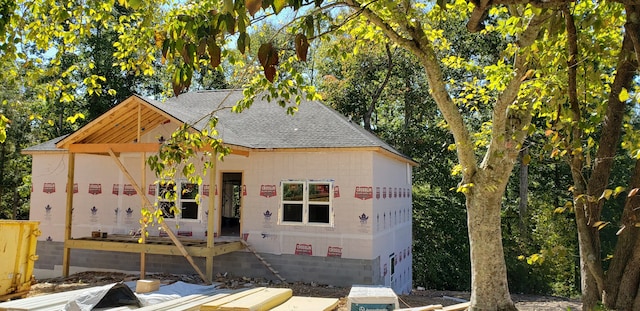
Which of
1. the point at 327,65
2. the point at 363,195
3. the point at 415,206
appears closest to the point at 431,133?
the point at 415,206

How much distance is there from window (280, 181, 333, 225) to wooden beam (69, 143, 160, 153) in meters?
3.74

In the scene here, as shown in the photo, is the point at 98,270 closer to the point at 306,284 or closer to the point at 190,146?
the point at 306,284

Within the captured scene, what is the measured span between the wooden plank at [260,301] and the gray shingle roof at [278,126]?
4.98m

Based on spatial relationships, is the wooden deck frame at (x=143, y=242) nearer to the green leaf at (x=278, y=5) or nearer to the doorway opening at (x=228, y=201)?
the doorway opening at (x=228, y=201)

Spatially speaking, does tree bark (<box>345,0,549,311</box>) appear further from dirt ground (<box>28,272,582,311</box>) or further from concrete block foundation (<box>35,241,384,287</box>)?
concrete block foundation (<box>35,241,384,287</box>)

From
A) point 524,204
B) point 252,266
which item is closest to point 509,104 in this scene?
point 252,266

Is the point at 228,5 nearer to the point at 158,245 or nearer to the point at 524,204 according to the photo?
the point at 158,245

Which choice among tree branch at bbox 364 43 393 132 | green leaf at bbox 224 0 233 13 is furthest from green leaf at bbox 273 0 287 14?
tree branch at bbox 364 43 393 132

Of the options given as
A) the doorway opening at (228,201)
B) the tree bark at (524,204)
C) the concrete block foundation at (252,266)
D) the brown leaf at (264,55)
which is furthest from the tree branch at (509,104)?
the tree bark at (524,204)

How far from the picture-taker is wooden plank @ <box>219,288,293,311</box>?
7094mm

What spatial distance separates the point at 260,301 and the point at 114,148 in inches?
288

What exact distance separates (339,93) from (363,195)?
15291mm

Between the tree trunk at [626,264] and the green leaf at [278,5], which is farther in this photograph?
the tree trunk at [626,264]

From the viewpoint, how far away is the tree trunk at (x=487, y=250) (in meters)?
7.40
